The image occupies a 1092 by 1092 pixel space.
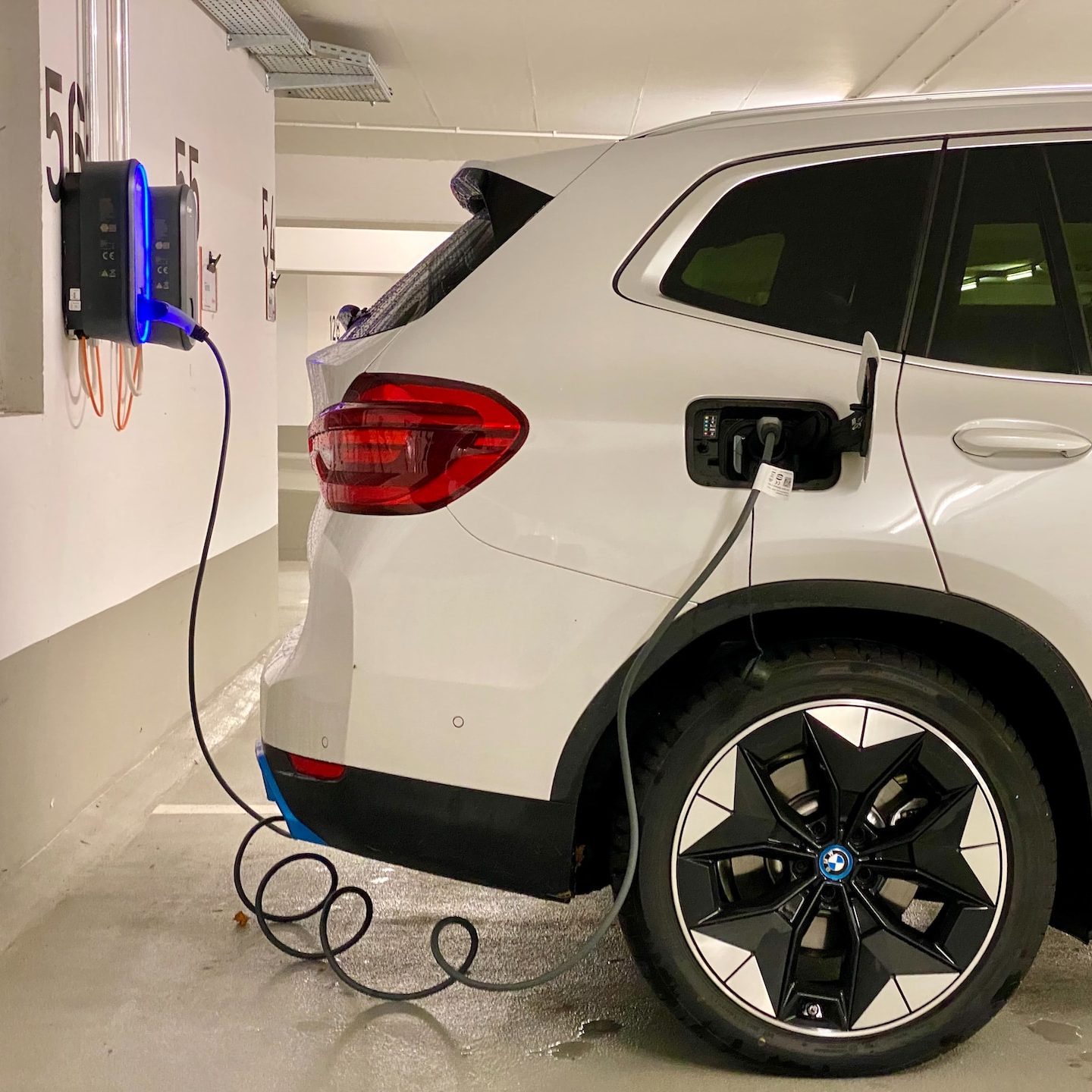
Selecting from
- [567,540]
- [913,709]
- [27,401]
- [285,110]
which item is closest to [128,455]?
[27,401]

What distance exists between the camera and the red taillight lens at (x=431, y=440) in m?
1.86

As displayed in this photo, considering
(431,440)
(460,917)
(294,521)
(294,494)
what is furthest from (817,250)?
(294,494)

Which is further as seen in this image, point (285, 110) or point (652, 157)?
point (285, 110)

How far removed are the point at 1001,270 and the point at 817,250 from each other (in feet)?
1.02

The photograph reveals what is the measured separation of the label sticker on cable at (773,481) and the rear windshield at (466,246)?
1.96ft

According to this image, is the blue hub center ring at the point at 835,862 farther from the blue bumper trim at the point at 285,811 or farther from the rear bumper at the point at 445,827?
the blue bumper trim at the point at 285,811

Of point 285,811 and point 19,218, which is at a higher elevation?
point 19,218

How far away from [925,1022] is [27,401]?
8.64ft

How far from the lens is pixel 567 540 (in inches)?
73.0

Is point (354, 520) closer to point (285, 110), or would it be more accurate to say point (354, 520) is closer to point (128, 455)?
point (128, 455)

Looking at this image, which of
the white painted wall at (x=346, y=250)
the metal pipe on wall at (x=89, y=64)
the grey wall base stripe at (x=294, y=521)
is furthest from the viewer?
the white painted wall at (x=346, y=250)

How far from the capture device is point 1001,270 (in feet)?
6.31

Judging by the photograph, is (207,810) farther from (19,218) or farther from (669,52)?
(669,52)

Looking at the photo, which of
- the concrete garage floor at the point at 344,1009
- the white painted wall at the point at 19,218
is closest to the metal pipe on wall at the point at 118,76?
the white painted wall at the point at 19,218
